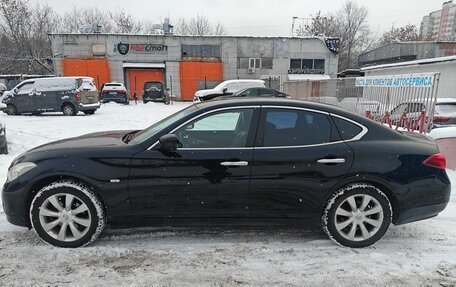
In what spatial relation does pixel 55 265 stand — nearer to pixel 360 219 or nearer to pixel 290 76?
pixel 360 219

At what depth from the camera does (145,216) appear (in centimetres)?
325

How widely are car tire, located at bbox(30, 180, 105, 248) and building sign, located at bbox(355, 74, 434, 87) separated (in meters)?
7.62

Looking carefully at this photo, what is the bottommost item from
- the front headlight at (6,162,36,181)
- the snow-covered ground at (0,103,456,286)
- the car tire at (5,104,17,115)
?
the snow-covered ground at (0,103,456,286)

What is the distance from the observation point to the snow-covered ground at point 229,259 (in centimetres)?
278

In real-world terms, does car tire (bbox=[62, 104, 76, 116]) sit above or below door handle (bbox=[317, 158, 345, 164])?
below

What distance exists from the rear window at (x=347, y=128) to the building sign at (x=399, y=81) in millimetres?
5391

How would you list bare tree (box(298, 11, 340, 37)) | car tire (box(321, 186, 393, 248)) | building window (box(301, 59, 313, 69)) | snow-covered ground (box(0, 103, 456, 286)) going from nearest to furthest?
1. snow-covered ground (box(0, 103, 456, 286))
2. car tire (box(321, 186, 393, 248))
3. building window (box(301, 59, 313, 69))
4. bare tree (box(298, 11, 340, 37))

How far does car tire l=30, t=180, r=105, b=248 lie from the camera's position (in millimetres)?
3174

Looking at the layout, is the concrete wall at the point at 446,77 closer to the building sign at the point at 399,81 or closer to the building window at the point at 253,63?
the building sign at the point at 399,81

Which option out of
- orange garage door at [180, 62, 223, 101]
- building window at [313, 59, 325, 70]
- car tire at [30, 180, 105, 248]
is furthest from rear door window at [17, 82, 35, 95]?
building window at [313, 59, 325, 70]

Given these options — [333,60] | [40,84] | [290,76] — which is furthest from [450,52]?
[40,84]

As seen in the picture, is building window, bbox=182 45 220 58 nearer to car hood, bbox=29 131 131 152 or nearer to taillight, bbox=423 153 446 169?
car hood, bbox=29 131 131 152

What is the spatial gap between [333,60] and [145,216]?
30.6 metres

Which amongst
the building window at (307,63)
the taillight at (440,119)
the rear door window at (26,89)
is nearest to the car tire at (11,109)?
the rear door window at (26,89)
